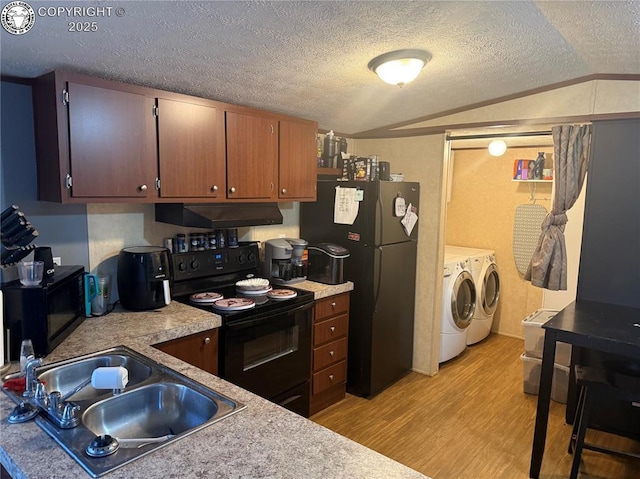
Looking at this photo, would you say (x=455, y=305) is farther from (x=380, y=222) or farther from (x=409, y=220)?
(x=380, y=222)

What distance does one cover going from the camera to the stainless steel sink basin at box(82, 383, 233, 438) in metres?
1.38

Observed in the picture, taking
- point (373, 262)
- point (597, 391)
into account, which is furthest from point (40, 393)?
point (597, 391)

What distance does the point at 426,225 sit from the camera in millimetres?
3682

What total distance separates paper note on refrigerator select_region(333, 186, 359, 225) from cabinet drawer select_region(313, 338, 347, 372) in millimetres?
923

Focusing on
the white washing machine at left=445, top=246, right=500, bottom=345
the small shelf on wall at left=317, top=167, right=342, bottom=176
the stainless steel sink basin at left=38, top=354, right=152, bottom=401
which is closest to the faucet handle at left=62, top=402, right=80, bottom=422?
the stainless steel sink basin at left=38, top=354, right=152, bottom=401

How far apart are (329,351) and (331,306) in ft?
1.11

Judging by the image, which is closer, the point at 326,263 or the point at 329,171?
the point at 326,263

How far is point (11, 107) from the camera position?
2070 millimetres

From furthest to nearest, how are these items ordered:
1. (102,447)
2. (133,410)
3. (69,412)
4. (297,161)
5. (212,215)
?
(297,161) → (212,215) → (133,410) → (69,412) → (102,447)

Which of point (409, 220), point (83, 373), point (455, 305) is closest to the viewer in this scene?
point (83, 373)

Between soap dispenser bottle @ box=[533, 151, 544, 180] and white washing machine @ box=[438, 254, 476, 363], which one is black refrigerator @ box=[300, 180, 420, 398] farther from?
soap dispenser bottle @ box=[533, 151, 544, 180]

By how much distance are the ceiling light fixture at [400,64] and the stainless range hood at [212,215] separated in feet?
3.90

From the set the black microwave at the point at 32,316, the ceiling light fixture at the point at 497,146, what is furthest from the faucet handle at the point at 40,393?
the ceiling light fixture at the point at 497,146

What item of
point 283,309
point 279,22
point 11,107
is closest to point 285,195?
point 283,309
